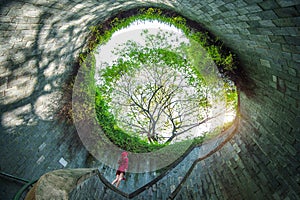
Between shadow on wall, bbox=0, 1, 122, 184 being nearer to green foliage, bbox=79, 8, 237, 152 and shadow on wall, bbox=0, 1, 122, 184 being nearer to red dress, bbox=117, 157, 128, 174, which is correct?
green foliage, bbox=79, 8, 237, 152

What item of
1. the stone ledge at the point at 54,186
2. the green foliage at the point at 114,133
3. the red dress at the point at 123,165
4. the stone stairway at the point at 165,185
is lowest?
the stone stairway at the point at 165,185

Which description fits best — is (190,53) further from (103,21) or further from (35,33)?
(35,33)

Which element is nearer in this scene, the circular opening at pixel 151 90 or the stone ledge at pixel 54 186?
the stone ledge at pixel 54 186

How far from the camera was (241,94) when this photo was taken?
5809mm

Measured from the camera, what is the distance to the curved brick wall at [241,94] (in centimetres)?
284

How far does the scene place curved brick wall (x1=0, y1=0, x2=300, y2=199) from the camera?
2.84m

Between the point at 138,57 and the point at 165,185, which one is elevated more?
the point at 138,57

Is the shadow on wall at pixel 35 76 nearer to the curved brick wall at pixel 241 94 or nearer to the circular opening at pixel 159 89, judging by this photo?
the curved brick wall at pixel 241 94

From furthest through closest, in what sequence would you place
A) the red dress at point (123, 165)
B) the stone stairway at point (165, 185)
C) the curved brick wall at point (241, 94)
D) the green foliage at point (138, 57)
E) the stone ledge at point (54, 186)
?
the red dress at point (123, 165)
the green foliage at point (138, 57)
the stone stairway at point (165, 185)
the curved brick wall at point (241, 94)
the stone ledge at point (54, 186)

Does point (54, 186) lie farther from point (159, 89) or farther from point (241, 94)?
point (159, 89)

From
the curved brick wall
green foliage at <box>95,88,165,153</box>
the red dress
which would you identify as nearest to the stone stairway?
the curved brick wall

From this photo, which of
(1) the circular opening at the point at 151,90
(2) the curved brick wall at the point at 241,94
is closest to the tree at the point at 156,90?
(1) the circular opening at the point at 151,90

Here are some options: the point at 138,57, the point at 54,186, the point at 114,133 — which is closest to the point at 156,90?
the point at 138,57

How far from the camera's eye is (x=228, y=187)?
446 cm
